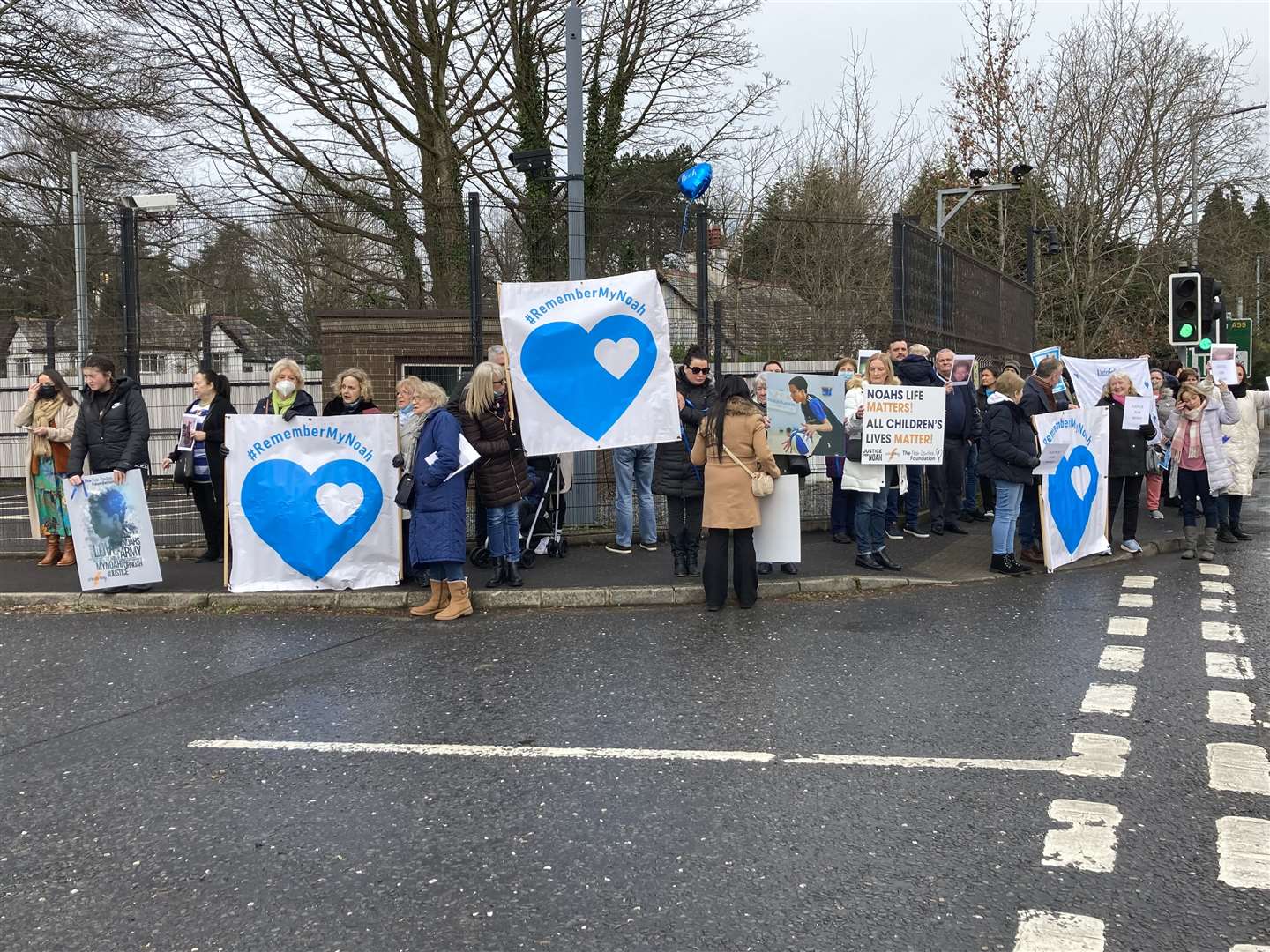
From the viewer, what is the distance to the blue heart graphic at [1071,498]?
9.64 meters

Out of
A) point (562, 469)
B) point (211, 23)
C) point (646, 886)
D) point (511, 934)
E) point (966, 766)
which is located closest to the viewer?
point (511, 934)

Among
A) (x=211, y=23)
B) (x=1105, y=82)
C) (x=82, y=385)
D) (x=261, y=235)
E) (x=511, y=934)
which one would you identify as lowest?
(x=511, y=934)

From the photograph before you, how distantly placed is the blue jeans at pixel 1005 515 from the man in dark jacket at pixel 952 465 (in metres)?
1.78

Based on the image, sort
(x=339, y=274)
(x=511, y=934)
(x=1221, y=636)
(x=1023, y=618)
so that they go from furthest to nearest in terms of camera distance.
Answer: (x=339, y=274) < (x=1023, y=618) < (x=1221, y=636) < (x=511, y=934)

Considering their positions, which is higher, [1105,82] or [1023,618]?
[1105,82]

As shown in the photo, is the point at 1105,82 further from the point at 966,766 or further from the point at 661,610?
the point at 966,766

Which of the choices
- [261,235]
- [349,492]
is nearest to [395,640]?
[349,492]

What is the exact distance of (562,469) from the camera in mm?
10312

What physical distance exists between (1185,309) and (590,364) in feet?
37.6

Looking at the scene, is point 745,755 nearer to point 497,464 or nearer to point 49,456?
point 497,464

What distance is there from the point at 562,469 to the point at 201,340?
3800 mm

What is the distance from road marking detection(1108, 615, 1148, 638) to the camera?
7.33 metres

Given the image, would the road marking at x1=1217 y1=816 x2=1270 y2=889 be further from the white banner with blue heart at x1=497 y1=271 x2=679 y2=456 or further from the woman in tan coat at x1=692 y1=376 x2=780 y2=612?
the white banner with blue heart at x1=497 y1=271 x2=679 y2=456

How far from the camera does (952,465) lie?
11602mm
